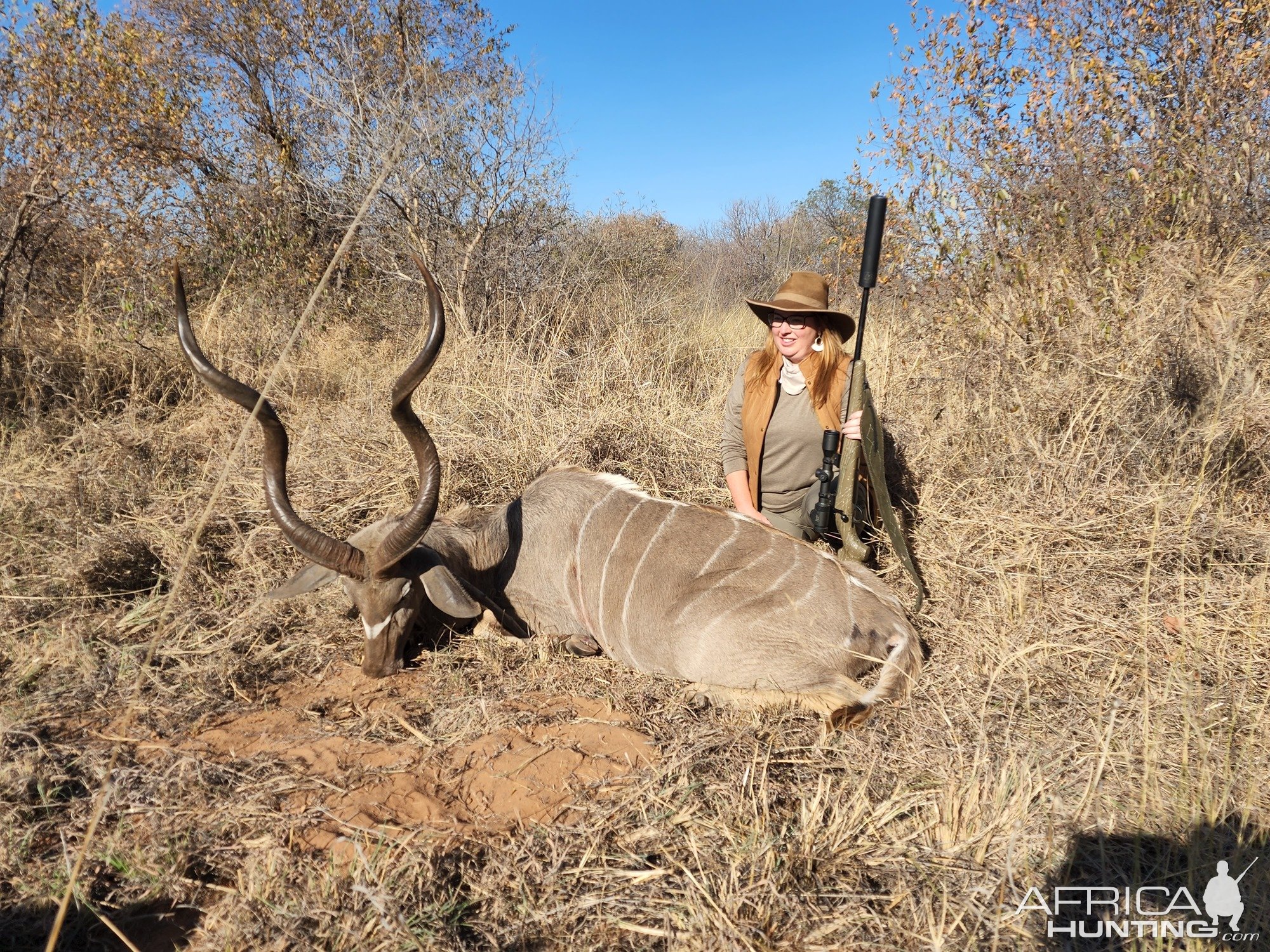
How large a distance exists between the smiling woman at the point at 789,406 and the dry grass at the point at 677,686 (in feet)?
1.93

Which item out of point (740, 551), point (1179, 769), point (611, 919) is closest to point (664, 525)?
point (740, 551)

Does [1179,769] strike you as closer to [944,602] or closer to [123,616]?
[944,602]

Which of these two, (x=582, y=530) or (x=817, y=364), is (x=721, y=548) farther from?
(x=817, y=364)

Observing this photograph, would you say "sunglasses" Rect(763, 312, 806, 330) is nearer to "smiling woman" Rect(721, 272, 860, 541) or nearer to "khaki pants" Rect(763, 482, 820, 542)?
"smiling woman" Rect(721, 272, 860, 541)

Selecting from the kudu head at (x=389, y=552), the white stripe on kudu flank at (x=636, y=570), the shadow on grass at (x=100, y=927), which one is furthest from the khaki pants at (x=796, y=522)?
the shadow on grass at (x=100, y=927)

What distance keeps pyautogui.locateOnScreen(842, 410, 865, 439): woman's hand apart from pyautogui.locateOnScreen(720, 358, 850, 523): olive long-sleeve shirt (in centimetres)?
18

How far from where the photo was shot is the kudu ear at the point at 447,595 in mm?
2986

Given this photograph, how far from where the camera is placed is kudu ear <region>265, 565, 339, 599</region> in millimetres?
2979

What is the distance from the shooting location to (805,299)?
3.44 metres

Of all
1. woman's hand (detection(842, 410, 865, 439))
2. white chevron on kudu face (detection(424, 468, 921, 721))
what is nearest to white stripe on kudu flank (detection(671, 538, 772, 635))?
white chevron on kudu face (detection(424, 468, 921, 721))

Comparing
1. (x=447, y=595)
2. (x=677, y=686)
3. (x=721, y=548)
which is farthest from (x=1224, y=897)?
(x=447, y=595)

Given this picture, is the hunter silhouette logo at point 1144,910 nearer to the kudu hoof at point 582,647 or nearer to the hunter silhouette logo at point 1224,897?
the hunter silhouette logo at point 1224,897

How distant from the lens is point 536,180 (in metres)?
6.93

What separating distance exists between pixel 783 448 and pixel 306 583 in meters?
2.31
